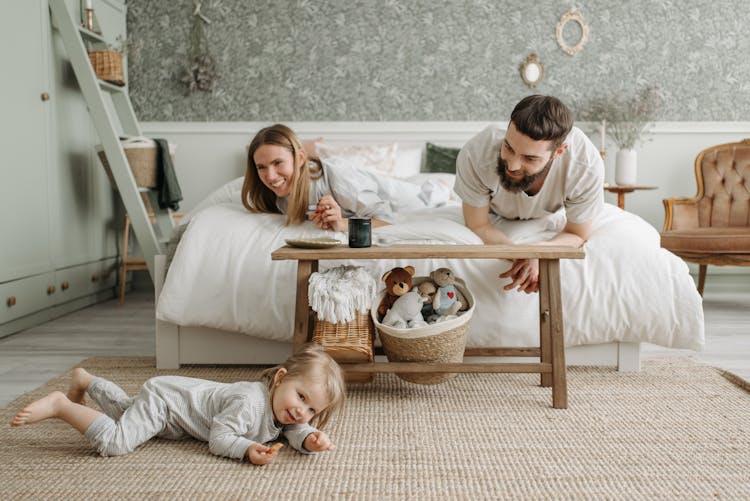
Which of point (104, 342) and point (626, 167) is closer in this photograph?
point (104, 342)

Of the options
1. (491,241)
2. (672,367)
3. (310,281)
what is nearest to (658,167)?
(672,367)

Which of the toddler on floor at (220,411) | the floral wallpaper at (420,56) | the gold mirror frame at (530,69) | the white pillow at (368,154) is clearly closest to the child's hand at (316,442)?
the toddler on floor at (220,411)

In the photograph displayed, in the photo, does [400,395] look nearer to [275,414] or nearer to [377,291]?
[377,291]

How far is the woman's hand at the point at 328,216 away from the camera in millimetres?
2174

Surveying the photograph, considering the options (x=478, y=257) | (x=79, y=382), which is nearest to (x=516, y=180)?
(x=478, y=257)

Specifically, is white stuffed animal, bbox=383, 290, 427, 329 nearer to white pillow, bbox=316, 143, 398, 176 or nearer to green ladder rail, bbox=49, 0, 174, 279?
green ladder rail, bbox=49, 0, 174, 279

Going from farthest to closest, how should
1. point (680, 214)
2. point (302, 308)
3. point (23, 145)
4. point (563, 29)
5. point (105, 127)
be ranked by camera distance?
1. point (563, 29)
2. point (680, 214)
3. point (105, 127)
4. point (23, 145)
5. point (302, 308)

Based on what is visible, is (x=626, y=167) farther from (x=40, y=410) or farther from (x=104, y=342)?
(x=40, y=410)

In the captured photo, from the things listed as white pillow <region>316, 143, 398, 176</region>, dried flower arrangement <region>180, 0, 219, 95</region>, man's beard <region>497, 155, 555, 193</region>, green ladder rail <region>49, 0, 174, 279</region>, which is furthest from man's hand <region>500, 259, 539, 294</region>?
dried flower arrangement <region>180, 0, 219, 95</region>

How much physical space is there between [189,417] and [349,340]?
47 centimetres

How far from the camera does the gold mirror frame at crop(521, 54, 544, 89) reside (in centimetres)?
431

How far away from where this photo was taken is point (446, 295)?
194 cm

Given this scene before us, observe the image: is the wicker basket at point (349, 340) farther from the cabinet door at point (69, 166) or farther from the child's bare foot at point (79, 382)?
the cabinet door at point (69, 166)

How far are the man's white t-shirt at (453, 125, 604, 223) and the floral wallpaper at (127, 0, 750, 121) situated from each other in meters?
2.27
